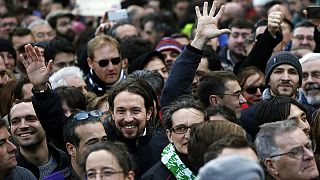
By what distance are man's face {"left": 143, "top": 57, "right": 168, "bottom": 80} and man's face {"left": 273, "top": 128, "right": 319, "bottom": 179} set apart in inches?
160

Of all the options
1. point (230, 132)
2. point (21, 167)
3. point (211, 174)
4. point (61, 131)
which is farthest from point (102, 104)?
point (211, 174)

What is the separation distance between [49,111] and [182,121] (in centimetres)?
109

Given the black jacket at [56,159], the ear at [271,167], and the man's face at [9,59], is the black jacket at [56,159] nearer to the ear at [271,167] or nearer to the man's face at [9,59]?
the ear at [271,167]

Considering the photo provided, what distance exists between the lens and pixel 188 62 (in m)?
8.27

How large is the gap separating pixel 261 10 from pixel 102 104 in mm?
7642

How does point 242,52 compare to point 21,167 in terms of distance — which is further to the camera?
point 242,52

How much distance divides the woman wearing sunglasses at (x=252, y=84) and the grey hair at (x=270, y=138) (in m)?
3.21

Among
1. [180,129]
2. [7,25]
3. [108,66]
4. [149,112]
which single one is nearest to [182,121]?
[180,129]

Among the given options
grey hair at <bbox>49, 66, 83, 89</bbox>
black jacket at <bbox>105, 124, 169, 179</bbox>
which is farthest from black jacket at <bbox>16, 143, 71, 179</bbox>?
grey hair at <bbox>49, 66, 83, 89</bbox>

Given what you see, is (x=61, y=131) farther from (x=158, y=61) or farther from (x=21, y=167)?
(x=158, y=61)

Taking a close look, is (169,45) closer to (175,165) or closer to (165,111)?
(165,111)

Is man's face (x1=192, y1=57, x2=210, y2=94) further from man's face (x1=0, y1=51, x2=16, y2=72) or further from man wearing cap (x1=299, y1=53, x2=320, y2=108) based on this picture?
man's face (x1=0, y1=51, x2=16, y2=72)

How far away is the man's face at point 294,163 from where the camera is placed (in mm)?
6023

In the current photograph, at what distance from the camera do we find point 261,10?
52.9ft
